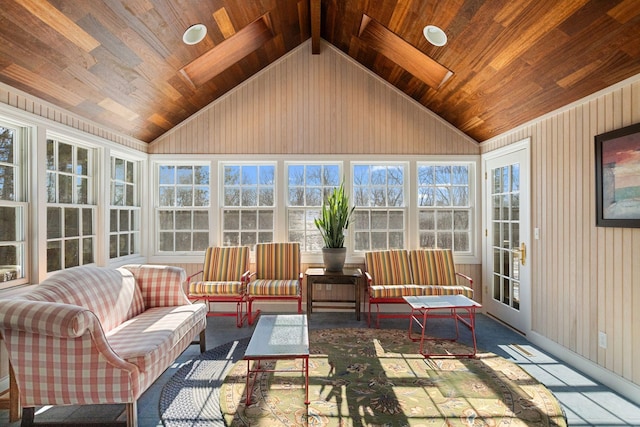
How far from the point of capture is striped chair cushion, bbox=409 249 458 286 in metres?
4.44

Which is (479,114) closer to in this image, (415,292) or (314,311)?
(415,292)

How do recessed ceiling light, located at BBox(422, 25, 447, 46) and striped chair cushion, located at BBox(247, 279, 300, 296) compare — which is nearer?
recessed ceiling light, located at BBox(422, 25, 447, 46)

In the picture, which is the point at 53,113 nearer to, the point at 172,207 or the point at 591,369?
the point at 172,207

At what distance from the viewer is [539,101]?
333 cm

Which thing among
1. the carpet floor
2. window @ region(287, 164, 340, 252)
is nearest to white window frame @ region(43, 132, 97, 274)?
the carpet floor

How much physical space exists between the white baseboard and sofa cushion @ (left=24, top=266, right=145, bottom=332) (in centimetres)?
403

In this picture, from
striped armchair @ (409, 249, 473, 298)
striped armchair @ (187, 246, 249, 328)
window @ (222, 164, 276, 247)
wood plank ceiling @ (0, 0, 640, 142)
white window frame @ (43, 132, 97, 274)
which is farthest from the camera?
window @ (222, 164, 276, 247)

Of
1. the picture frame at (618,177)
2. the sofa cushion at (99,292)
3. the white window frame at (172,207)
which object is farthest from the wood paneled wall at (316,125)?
the sofa cushion at (99,292)

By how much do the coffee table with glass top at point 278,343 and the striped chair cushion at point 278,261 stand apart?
1.47 m

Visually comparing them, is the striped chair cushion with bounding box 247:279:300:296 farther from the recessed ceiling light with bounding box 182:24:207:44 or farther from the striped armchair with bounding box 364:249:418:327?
the recessed ceiling light with bounding box 182:24:207:44

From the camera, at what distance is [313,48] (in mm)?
4699

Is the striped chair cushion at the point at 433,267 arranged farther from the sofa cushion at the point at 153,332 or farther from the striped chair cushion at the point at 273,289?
the sofa cushion at the point at 153,332

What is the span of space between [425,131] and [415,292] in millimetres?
2291

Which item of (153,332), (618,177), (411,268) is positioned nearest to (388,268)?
(411,268)
